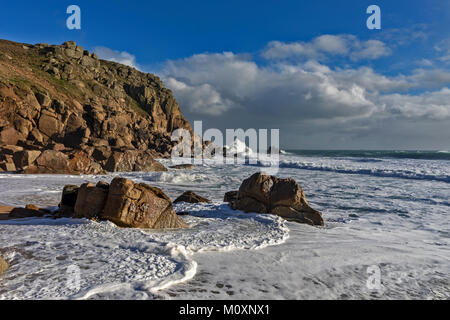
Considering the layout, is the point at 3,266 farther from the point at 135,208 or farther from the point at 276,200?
the point at 276,200

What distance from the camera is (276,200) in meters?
7.73

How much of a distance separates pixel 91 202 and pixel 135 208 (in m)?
1.11

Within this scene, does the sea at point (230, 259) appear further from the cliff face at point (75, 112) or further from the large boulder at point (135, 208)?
the cliff face at point (75, 112)

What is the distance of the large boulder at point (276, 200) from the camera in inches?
287

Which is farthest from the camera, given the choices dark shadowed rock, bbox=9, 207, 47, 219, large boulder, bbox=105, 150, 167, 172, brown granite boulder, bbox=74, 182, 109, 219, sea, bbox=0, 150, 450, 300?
large boulder, bbox=105, 150, 167, 172

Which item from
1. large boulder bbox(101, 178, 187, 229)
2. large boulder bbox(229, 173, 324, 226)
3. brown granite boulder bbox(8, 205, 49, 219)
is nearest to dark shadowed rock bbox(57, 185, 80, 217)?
brown granite boulder bbox(8, 205, 49, 219)

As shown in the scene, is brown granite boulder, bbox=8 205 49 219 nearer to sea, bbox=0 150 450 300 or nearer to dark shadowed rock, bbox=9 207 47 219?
dark shadowed rock, bbox=9 207 47 219

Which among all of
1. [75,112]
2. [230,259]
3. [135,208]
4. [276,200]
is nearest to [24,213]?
[135,208]

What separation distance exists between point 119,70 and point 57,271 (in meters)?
80.1

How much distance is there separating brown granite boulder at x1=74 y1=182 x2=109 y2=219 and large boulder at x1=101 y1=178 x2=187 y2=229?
205mm

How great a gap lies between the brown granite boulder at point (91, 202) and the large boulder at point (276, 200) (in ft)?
13.1

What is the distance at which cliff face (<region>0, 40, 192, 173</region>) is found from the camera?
21.4 metres

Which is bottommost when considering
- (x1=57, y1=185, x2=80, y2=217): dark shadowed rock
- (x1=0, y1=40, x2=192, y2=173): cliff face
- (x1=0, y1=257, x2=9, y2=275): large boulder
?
(x1=0, y1=257, x2=9, y2=275): large boulder
